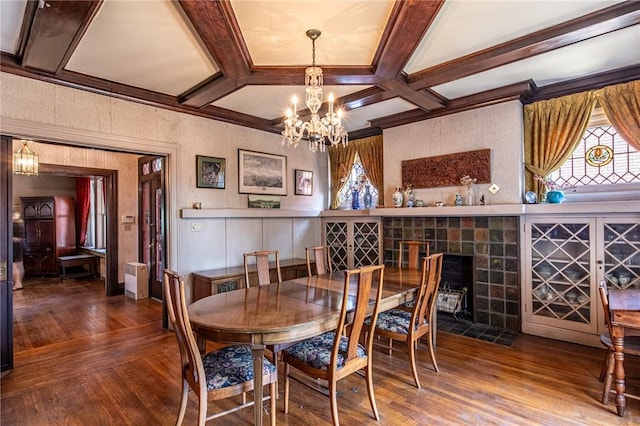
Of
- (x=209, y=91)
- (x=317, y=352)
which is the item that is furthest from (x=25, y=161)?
(x=317, y=352)

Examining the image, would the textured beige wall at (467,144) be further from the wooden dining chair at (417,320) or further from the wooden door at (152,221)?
the wooden door at (152,221)

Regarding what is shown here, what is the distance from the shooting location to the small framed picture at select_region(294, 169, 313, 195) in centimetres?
541

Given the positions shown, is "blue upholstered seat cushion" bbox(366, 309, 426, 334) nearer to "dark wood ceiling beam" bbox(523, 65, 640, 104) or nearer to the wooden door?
"dark wood ceiling beam" bbox(523, 65, 640, 104)

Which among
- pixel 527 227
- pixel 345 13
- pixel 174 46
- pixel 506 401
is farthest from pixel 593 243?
pixel 174 46

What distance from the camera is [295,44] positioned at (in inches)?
106

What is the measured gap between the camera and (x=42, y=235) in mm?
7582

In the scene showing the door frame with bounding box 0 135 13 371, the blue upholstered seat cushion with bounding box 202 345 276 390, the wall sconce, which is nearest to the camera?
the blue upholstered seat cushion with bounding box 202 345 276 390

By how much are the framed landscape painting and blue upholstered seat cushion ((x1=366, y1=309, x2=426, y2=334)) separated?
106 inches

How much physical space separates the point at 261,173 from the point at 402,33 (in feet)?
9.77

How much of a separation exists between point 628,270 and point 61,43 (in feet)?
17.4

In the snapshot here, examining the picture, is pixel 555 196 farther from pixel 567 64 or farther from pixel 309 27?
pixel 309 27

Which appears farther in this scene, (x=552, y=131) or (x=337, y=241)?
(x=337, y=241)

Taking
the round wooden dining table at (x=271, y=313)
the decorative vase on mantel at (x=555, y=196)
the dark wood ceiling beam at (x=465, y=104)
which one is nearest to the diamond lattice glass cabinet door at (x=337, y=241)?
the dark wood ceiling beam at (x=465, y=104)

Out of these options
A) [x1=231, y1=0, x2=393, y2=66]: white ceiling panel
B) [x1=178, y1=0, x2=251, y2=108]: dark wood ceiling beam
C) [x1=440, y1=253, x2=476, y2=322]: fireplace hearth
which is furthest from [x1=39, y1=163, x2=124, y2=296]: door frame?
[x1=440, y1=253, x2=476, y2=322]: fireplace hearth
